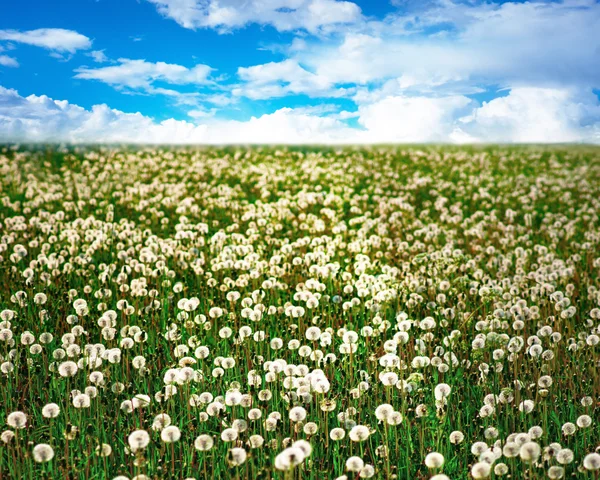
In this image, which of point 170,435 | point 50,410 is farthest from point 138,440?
point 50,410

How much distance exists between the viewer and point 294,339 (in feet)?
16.7

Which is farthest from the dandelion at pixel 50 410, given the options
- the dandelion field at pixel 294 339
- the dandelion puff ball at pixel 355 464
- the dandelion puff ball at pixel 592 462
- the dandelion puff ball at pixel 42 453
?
the dandelion puff ball at pixel 592 462

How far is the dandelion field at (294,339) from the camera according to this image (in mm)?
3447

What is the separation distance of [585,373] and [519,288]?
201 cm

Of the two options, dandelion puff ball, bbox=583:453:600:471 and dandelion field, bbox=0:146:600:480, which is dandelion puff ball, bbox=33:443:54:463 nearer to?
dandelion field, bbox=0:146:600:480

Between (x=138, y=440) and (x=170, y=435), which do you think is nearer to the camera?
(x=138, y=440)

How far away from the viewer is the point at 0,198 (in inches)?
468

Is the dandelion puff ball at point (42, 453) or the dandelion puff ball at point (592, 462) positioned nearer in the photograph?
the dandelion puff ball at point (592, 462)

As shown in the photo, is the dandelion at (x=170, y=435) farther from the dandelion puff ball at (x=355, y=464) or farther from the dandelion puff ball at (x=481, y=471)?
the dandelion puff ball at (x=481, y=471)

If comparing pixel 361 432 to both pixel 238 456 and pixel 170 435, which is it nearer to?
pixel 238 456

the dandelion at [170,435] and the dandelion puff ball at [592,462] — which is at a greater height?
the dandelion at [170,435]

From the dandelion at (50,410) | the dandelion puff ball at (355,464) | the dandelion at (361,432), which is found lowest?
the dandelion puff ball at (355,464)

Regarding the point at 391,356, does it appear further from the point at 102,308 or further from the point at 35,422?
the point at 102,308

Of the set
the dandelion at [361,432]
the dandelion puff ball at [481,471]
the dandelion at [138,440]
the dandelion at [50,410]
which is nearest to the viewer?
the dandelion puff ball at [481,471]
